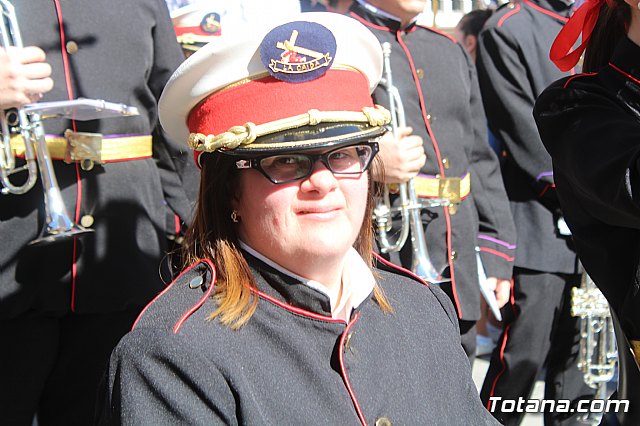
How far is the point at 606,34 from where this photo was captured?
95.6 inches

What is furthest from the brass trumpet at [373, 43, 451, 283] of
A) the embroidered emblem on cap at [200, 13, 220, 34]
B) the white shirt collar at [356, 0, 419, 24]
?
the embroidered emblem on cap at [200, 13, 220, 34]

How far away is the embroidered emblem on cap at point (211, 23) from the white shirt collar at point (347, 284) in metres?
2.30

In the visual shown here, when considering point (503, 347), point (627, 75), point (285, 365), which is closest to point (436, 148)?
point (503, 347)

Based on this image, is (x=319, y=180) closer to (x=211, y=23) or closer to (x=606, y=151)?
(x=606, y=151)

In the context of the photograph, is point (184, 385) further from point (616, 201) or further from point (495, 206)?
point (495, 206)

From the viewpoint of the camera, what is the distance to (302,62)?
1.88 meters

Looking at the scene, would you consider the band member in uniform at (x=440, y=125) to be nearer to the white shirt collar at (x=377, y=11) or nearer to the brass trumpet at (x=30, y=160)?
the white shirt collar at (x=377, y=11)

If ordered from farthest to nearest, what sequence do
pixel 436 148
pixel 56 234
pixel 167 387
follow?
pixel 436 148, pixel 56 234, pixel 167 387

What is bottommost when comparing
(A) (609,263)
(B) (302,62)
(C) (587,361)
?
(C) (587,361)

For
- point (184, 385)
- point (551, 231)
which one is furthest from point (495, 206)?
point (184, 385)

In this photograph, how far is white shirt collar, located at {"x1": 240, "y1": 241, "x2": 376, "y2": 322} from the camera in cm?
196

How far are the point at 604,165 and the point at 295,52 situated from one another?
0.80 m

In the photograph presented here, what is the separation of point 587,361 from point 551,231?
61cm

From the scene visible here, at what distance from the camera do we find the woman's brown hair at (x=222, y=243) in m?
1.87
